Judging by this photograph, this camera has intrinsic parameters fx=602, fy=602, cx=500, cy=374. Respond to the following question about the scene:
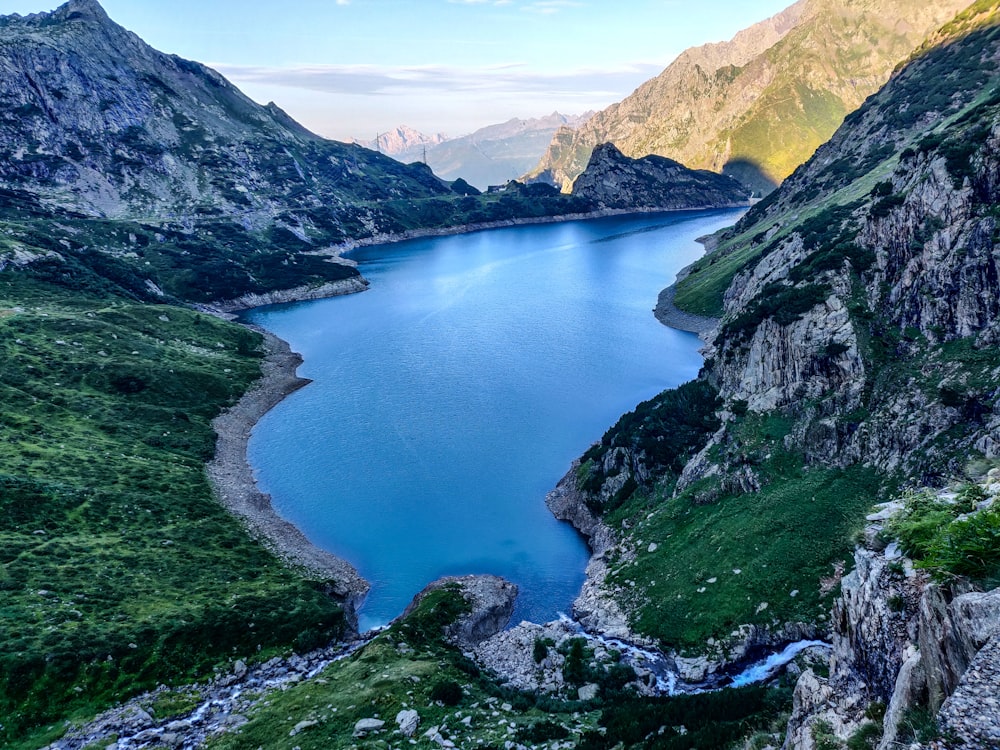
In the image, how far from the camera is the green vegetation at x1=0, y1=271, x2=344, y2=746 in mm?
48344

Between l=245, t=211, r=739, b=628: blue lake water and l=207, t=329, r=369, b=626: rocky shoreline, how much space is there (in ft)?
6.57

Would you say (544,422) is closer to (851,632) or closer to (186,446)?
(186,446)

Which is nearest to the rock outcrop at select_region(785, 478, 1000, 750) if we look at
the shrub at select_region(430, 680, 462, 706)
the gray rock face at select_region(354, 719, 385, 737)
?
the shrub at select_region(430, 680, 462, 706)

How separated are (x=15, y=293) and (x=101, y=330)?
105ft

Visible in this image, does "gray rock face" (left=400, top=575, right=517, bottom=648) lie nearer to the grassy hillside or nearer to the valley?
the valley

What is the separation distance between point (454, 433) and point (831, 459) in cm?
5924

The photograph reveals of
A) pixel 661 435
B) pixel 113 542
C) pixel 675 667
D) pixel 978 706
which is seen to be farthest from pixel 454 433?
pixel 978 706

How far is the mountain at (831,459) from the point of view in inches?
786

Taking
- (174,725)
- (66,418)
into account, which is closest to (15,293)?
(66,418)

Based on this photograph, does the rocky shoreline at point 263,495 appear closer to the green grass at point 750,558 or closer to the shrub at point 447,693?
the shrub at point 447,693

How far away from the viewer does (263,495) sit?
86.8 m

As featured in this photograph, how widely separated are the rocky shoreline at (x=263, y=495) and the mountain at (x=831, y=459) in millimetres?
26954

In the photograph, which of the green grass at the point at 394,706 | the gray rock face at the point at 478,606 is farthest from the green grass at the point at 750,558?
the green grass at the point at 394,706

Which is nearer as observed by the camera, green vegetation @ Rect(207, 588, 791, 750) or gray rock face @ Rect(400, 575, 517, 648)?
green vegetation @ Rect(207, 588, 791, 750)
